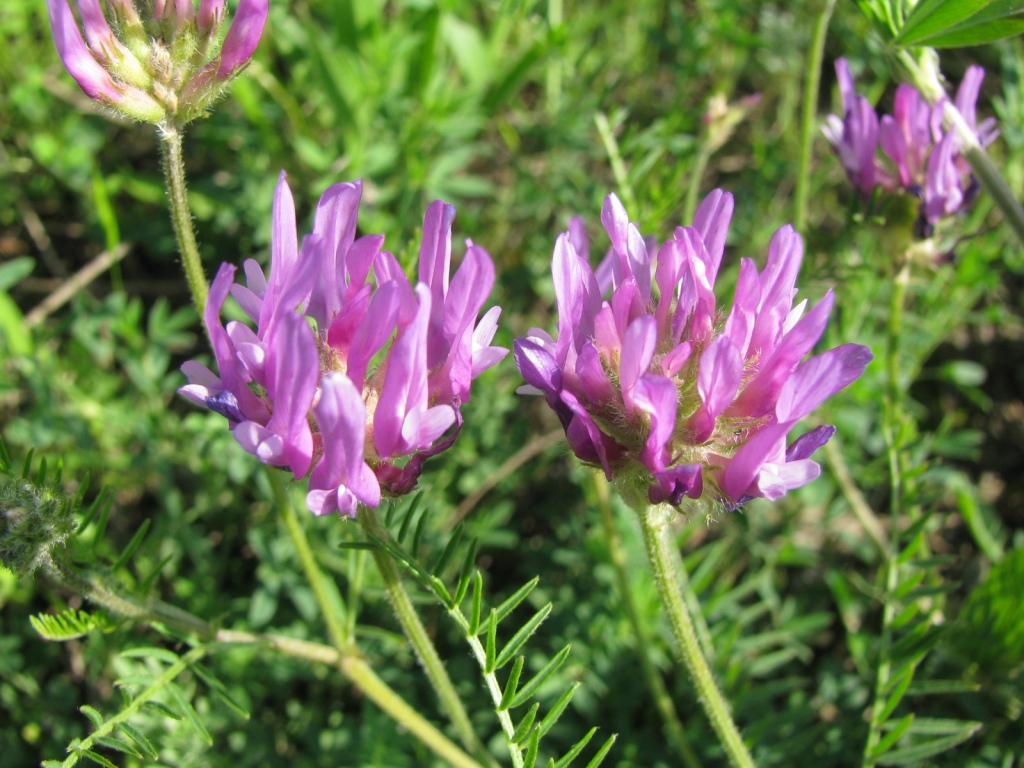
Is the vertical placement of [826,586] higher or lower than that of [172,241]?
lower

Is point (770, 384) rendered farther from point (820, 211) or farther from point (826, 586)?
point (820, 211)

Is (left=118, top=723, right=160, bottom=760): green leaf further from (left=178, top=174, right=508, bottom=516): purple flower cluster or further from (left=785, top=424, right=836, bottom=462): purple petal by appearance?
(left=785, top=424, right=836, bottom=462): purple petal

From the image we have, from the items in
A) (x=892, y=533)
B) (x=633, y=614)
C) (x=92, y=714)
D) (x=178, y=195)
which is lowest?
(x=633, y=614)

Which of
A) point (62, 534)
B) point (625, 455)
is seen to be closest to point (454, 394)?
point (625, 455)

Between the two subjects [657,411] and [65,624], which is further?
[65,624]

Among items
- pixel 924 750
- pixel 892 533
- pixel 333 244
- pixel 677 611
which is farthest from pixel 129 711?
pixel 892 533

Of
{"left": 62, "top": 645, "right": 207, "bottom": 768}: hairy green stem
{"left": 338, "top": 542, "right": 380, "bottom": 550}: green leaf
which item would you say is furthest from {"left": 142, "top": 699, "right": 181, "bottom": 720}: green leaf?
{"left": 338, "top": 542, "right": 380, "bottom": 550}: green leaf

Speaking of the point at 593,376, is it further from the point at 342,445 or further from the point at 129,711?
the point at 129,711
